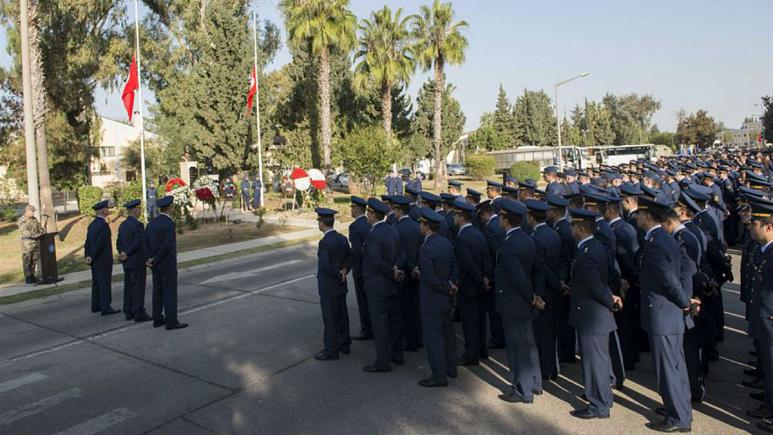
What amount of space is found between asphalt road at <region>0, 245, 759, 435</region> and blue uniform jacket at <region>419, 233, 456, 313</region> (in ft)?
3.10

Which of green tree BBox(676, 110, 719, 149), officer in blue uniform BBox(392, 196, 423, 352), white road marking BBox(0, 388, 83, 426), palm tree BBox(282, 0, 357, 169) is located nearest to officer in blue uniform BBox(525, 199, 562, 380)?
officer in blue uniform BBox(392, 196, 423, 352)

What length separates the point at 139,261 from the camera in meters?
9.57

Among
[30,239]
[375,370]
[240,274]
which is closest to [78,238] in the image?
[30,239]

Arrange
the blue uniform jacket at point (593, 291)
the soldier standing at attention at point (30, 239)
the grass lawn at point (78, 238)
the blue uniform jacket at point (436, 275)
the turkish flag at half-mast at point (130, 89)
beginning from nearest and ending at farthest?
the blue uniform jacket at point (593, 291) < the blue uniform jacket at point (436, 275) < the soldier standing at attention at point (30, 239) < the grass lawn at point (78, 238) < the turkish flag at half-mast at point (130, 89)

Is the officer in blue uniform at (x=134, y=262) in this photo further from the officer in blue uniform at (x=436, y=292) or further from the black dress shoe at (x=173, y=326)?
the officer in blue uniform at (x=436, y=292)

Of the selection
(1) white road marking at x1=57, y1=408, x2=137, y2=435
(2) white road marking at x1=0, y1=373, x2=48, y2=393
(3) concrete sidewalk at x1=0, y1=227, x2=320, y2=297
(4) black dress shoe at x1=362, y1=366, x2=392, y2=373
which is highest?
(3) concrete sidewalk at x1=0, y1=227, x2=320, y2=297

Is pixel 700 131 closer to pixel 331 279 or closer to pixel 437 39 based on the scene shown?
pixel 437 39

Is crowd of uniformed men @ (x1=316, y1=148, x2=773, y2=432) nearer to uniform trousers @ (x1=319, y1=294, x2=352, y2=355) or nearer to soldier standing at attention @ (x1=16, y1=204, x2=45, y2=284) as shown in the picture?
→ uniform trousers @ (x1=319, y1=294, x2=352, y2=355)

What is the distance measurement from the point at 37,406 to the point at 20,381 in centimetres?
105

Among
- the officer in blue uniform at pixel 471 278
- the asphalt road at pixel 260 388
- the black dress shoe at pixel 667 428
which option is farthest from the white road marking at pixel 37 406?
the black dress shoe at pixel 667 428

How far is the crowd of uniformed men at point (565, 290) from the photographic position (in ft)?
16.9

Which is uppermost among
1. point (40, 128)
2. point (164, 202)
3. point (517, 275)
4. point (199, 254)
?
point (40, 128)

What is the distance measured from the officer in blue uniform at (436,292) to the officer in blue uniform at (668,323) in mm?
2015

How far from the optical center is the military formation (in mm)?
8922
